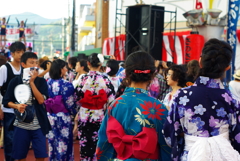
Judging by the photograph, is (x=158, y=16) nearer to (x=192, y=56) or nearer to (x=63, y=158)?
(x=192, y=56)

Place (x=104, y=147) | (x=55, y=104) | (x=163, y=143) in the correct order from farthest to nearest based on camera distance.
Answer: (x=55, y=104), (x=104, y=147), (x=163, y=143)

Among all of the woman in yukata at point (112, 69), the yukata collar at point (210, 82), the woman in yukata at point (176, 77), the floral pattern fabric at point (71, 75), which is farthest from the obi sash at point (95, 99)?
the floral pattern fabric at point (71, 75)

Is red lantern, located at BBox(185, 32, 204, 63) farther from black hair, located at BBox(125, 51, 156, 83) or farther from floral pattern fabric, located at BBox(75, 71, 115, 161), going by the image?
black hair, located at BBox(125, 51, 156, 83)

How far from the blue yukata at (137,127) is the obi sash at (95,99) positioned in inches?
104

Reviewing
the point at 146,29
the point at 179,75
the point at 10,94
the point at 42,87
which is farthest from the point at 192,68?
the point at 146,29

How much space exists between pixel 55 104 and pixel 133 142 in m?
3.35

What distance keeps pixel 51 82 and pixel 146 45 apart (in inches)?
188

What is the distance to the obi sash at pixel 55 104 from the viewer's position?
613 cm

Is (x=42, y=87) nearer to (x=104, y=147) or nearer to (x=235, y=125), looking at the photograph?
(x=104, y=147)

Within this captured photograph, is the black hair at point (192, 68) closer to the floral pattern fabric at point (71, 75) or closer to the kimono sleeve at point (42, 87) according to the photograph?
the kimono sleeve at point (42, 87)

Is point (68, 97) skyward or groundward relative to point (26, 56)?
groundward

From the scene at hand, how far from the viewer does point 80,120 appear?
597cm

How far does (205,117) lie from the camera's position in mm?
2836

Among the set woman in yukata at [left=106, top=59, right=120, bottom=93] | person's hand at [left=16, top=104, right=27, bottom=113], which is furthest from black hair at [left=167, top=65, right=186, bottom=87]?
woman in yukata at [left=106, top=59, right=120, bottom=93]
